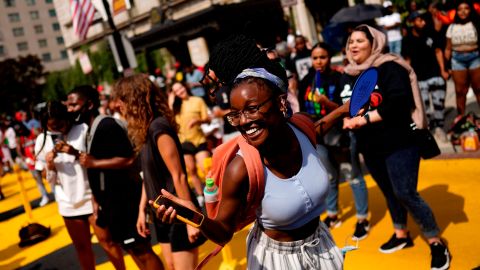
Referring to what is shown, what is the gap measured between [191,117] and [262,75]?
452cm

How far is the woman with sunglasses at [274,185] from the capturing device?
76.9 inches

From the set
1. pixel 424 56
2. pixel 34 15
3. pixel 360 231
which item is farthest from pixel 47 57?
pixel 360 231

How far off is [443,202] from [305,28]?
19.6 metres

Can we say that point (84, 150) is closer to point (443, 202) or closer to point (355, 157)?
point (355, 157)

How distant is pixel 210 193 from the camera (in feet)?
6.62

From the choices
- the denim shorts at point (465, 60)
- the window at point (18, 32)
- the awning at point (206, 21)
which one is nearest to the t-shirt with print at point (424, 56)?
the denim shorts at point (465, 60)

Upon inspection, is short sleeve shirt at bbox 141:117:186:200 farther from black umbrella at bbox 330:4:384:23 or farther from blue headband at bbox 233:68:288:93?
black umbrella at bbox 330:4:384:23

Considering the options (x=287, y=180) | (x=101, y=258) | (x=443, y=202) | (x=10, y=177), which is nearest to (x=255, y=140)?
→ (x=287, y=180)

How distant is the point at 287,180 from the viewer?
2.09 meters

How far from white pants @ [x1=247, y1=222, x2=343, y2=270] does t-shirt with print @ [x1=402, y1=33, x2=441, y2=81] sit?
5477 millimetres

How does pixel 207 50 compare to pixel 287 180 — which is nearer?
pixel 287 180

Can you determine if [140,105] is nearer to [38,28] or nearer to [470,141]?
[470,141]

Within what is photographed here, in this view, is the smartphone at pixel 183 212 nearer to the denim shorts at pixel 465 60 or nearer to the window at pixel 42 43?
the denim shorts at pixel 465 60

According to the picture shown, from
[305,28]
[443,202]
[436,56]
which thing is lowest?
[443,202]
